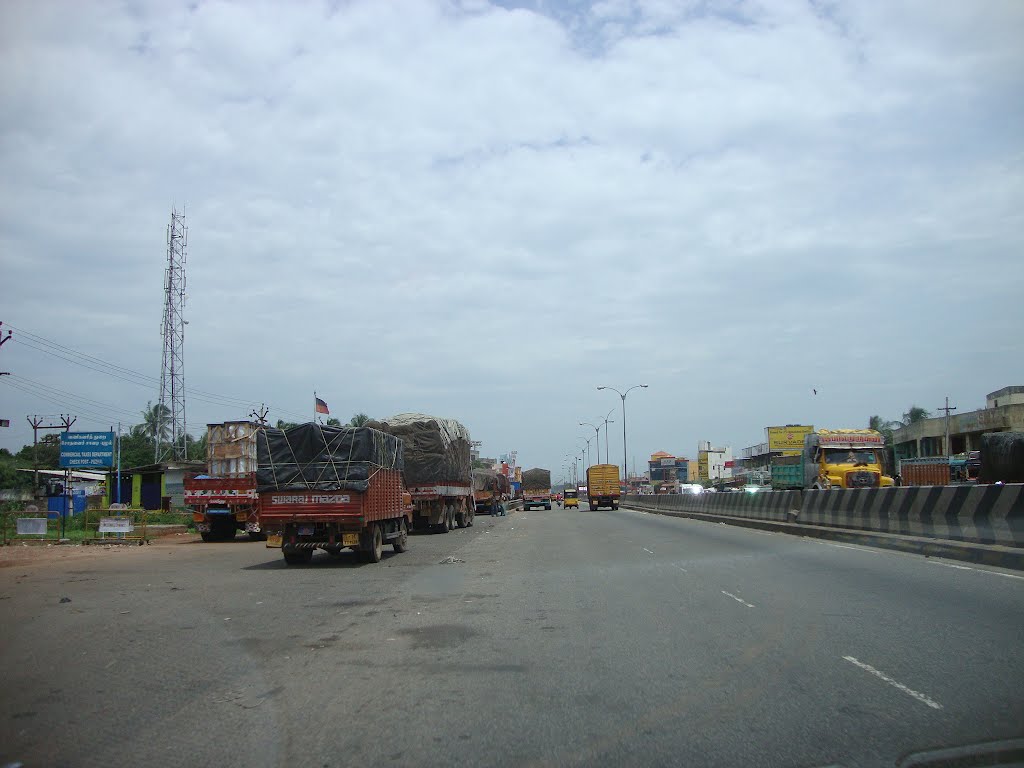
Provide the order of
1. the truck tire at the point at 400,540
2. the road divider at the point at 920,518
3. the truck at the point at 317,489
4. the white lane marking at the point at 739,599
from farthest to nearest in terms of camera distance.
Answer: the truck tire at the point at 400,540 < the truck at the point at 317,489 < the road divider at the point at 920,518 < the white lane marking at the point at 739,599

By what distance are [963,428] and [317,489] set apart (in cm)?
5211

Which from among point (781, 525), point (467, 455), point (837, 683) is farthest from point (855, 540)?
→ point (467, 455)

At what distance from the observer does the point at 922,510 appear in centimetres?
1811

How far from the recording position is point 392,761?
17.2ft

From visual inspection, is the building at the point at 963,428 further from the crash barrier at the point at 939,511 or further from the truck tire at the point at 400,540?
the truck tire at the point at 400,540

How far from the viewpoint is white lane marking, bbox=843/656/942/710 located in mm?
6170

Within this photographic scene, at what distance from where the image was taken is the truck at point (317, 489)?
17984 mm

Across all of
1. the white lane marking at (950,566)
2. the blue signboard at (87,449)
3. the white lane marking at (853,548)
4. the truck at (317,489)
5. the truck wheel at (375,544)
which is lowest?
the white lane marking at (853,548)

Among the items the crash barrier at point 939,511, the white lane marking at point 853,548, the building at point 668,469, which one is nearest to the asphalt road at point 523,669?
the crash barrier at point 939,511

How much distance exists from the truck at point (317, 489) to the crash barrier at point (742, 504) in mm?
14831

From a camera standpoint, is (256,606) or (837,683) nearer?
(837,683)

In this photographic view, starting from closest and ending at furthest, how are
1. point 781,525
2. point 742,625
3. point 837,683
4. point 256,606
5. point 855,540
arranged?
point 837,683 < point 742,625 < point 256,606 < point 855,540 < point 781,525

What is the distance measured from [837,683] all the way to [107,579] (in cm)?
1370

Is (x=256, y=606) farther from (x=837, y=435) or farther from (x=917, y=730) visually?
(x=837, y=435)
